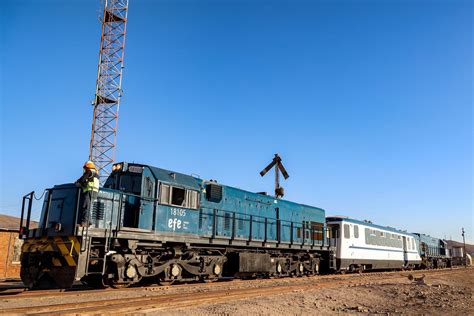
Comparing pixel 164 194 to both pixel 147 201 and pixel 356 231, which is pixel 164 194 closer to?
pixel 147 201

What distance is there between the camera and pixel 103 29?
121 ft

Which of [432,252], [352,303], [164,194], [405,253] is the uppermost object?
[164,194]

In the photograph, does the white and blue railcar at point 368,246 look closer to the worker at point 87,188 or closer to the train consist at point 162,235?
the train consist at point 162,235

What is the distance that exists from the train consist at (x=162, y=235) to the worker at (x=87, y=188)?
0.65 ft

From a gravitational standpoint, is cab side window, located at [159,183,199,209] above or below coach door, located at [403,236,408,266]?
above

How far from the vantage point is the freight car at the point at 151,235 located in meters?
10.5

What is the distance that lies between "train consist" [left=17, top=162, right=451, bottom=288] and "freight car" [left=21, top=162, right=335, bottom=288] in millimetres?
29

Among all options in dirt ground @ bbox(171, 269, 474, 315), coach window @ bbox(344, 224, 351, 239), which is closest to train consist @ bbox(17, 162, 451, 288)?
coach window @ bbox(344, 224, 351, 239)

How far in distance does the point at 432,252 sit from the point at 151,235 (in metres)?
35.5

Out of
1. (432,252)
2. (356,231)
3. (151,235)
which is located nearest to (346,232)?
(356,231)

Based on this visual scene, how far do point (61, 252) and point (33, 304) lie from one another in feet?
6.13

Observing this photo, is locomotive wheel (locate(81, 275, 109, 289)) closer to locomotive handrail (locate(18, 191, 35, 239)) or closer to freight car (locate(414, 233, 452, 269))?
locomotive handrail (locate(18, 191, 35, 239))

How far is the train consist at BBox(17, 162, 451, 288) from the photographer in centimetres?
1057

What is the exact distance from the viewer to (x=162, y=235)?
12.3 metres
